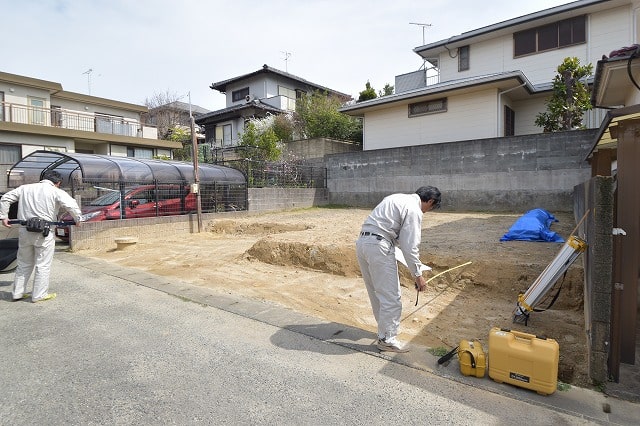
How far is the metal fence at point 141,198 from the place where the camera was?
32.9 ft

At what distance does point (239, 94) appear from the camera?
28.0 m

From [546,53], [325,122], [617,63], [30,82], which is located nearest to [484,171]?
[546,53]

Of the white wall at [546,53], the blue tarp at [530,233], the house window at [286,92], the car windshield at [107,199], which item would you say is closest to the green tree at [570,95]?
the white wall at [546,53]

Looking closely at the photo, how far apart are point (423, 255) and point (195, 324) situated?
3.93 meters

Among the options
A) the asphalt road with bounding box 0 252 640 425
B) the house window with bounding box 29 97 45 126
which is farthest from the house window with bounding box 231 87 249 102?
the asphalt road with bounding box 0 252 640 425

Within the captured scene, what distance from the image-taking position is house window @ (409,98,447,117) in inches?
620

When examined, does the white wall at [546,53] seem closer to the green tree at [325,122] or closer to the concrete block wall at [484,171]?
the concrete block wall at [484,171]

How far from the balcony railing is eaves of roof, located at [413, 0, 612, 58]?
1643 cm

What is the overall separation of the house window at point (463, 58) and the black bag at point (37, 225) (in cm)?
1833

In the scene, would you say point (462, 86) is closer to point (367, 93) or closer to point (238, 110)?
point (367, 93)

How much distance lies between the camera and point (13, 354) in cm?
322

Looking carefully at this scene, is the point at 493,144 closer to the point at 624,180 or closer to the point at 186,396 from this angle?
the point at 624,180

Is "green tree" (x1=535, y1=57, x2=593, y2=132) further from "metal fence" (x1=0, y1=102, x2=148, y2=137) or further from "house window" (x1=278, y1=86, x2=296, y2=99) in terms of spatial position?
"metal fence" (x1=0, y1=102, x2=148, y2=137)

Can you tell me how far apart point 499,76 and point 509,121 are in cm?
264
